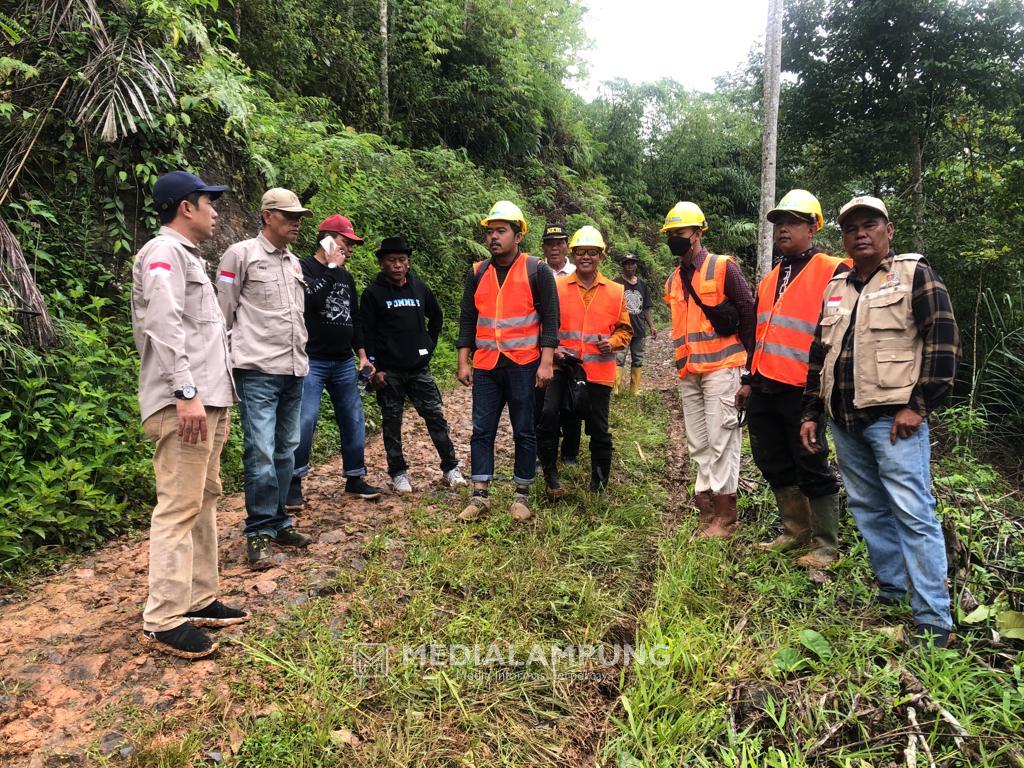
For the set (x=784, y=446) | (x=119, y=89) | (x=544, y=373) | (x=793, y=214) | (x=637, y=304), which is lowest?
(x=784, y=446)

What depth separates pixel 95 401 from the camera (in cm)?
460

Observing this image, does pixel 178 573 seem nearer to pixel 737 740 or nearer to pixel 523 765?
pixel 523 765

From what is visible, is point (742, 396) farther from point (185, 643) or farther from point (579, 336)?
point (185, 643)

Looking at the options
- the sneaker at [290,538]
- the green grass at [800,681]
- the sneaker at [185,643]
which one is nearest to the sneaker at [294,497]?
the sneaker at [290,538]

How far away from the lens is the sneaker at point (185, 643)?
281cm

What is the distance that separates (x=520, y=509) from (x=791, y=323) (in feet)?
7.68

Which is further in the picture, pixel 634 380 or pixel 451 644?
pixel 634 380

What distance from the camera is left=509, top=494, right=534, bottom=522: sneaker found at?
14.9 feet

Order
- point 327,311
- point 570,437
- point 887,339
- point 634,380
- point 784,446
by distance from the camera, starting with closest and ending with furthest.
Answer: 1. point 887,339
2. point 784,446
3. point 327,311
4. point 570,437
5. point 634,380

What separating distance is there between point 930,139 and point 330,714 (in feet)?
50.0

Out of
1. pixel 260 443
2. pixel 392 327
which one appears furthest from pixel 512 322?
pixel 260 443

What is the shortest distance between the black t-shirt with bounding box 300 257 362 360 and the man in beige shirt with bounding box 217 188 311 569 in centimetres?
62

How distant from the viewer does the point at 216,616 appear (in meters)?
3.12

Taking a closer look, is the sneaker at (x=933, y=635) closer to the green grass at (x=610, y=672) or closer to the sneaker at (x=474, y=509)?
the green grass at (x=610, y=672)
